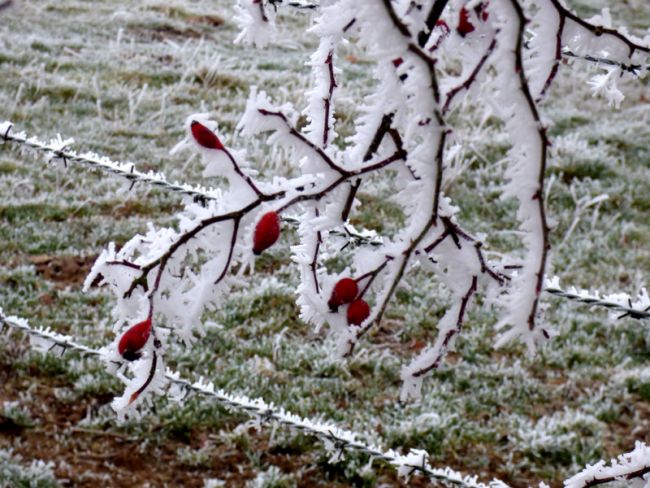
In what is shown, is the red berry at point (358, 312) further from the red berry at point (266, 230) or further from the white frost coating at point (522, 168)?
the white frost coating at point (522, 168)

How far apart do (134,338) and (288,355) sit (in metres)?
3.76

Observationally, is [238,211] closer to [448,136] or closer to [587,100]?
[448,136]

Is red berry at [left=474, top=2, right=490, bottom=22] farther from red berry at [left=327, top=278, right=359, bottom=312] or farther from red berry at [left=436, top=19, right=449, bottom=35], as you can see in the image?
red berry at [left=327, top=278, right=359, bottom=312]

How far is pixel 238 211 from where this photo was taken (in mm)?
1012

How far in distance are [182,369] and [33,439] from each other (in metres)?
0.96

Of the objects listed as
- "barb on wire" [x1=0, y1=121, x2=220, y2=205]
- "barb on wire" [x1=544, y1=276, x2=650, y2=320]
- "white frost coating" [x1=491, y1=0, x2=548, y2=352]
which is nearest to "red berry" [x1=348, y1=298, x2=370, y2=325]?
"white frost coating" [x1=491, y1=0, x2=548, y2=352]

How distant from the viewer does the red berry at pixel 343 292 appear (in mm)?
1104

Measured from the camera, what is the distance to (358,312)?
1098 millimetres

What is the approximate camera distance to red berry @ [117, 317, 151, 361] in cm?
108

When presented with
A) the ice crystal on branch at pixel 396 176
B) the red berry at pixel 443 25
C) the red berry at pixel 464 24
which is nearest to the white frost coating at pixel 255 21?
the ice crystal on branch at pixel 396 176

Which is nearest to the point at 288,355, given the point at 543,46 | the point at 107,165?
the point at 107,165

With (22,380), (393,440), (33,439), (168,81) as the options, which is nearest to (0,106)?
(168,81)

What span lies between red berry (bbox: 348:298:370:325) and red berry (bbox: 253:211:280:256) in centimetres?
18

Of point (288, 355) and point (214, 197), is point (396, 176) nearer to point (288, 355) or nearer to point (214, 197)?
point (214, 197)
